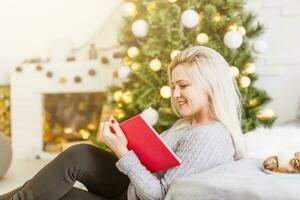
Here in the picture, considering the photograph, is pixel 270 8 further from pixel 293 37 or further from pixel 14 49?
pixel 14 49

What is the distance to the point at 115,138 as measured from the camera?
1.53m

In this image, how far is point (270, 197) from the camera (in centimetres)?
121

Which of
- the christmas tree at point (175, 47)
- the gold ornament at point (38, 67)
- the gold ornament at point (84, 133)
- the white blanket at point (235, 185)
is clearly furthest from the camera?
the gold ornament at point (38, 67)

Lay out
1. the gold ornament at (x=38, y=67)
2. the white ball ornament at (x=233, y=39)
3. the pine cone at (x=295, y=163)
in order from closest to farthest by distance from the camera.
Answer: the pine cone at (x=295, y=163) < the white ball ornament at (x=233, y=39) < the gold ornament at (x=38, y=67)

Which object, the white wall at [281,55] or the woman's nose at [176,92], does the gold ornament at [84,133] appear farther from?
the woman's nose at [176,92]

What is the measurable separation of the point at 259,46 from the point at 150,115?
84 cm

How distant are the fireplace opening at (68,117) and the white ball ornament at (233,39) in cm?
153

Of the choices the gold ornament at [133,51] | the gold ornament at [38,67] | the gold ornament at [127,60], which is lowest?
the gold ornament at [38,67]

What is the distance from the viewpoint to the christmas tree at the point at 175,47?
3.00 m

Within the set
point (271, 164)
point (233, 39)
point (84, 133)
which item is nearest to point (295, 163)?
point (271, 164)

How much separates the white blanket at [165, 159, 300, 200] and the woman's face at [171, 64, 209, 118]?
9.5 inches

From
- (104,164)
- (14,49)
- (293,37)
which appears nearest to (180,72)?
(104,164)

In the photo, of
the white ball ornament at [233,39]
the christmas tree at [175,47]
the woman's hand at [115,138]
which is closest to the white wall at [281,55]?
the christmas tree at [175,47]

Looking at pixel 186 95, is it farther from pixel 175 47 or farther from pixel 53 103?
pixel 53 103
